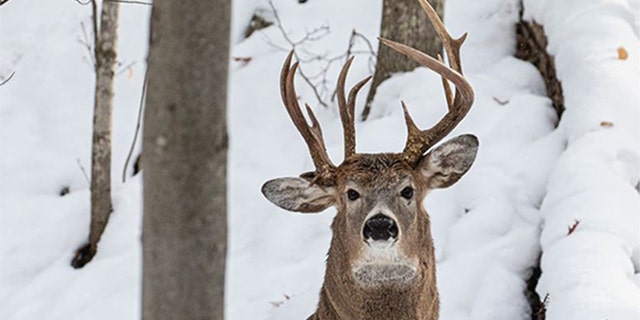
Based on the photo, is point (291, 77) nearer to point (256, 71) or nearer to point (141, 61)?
point (256, 71)

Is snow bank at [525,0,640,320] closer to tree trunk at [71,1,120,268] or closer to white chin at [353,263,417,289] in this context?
white chin at [353,263,417,289]

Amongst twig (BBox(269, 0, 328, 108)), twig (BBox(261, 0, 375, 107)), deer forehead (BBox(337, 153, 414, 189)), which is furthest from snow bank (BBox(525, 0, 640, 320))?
twig (BBox(269, 0, 328, 108))

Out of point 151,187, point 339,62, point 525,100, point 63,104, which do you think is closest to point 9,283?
point 63,104

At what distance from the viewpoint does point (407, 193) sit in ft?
17.1

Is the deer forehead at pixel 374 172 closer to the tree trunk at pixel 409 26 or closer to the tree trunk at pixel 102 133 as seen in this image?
the tree trunk at pixel 409 26

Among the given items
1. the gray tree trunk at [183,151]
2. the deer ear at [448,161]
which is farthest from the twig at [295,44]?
the gray tree trunk at [183,151]

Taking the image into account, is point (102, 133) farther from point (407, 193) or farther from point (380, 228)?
point (380, 228)

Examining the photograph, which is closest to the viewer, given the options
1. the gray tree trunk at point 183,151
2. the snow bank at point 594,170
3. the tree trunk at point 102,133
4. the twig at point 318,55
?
the gray tree trunk at point 183,151

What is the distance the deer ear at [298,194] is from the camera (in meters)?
5.48

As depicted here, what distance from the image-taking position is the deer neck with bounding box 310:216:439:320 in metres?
5.14

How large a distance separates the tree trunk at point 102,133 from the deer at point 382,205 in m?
3.64

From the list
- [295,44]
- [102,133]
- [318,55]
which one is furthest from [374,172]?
[318,55]

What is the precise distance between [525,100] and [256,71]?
262cm

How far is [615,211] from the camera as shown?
6.88 metres
